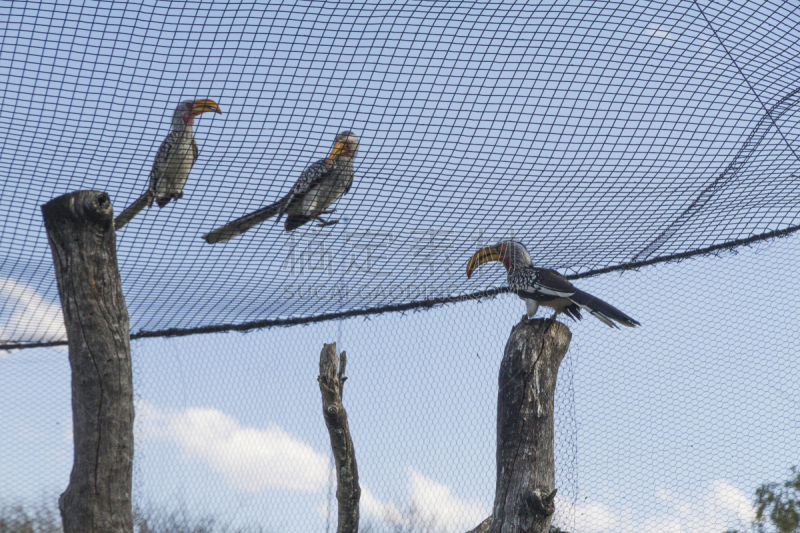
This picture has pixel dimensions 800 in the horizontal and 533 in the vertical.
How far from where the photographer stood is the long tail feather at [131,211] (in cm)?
373

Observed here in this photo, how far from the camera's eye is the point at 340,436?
2729 millimetres

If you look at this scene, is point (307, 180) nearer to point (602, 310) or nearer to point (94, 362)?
point (602, 310)

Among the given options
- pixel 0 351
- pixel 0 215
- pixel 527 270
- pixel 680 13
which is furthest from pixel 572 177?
pixel 0 351

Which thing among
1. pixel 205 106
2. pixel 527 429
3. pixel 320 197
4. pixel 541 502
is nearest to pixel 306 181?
pixel 320 197

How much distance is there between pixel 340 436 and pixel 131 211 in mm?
1807

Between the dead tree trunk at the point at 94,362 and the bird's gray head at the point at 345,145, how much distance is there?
1405mm

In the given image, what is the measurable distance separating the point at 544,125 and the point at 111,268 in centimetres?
201

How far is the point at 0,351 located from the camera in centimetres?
469

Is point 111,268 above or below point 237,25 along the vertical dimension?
below

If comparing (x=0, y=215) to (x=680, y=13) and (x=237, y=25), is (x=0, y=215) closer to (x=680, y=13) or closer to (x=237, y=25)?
(x=237, y=25)

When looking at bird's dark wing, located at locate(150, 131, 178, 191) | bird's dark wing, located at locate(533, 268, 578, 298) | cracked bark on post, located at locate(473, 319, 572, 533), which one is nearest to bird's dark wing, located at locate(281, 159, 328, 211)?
bird's dark wing, located at locate(150, 131, 178, 191)

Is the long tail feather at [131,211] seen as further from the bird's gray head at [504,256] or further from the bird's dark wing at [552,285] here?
the bird's dark wing at [552,285]

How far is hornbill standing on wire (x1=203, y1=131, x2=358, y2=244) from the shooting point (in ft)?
12.3

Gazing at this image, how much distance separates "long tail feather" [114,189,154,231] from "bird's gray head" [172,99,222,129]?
39 centimetres
